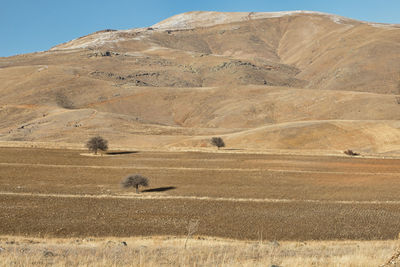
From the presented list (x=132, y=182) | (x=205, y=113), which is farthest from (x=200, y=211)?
(x=205, y=113)

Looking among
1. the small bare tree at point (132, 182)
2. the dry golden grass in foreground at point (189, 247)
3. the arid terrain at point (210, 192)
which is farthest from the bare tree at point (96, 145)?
the dry golden grass in foreground at point (189, 247)

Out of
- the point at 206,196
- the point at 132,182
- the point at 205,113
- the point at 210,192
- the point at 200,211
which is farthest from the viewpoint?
the point at 205,113

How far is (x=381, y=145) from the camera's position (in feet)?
281

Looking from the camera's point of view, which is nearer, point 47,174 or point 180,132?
point 47,174

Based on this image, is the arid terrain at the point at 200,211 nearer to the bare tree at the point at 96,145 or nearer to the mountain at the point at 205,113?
the bare tree at the point at 96,145

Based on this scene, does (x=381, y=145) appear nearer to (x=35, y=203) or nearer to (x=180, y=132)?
(x=180, y=132)

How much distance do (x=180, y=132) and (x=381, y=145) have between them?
172 ft

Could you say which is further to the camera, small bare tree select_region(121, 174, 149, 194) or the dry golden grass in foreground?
small bare tree select_region(121, 174, 149, 194)

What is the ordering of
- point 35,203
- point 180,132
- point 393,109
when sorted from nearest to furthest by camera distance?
point 35,203 → point 180,132 → point 393,109

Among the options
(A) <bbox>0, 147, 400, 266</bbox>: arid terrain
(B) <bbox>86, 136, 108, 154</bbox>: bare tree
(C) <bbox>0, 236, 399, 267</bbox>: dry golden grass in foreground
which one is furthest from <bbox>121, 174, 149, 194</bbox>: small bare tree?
(B) <bbox>86, 136, 108, 154</bbox>: bare tree

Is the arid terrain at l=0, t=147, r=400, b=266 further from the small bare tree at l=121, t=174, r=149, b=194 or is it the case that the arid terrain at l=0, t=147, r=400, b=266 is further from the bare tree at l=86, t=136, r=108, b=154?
the bare tree at l=86, t=136, r=108, b=154

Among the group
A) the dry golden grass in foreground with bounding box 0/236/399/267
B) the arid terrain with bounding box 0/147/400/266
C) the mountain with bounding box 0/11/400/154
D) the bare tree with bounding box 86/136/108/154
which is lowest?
the dry golden grass in foreground with bounding box 0/236/399/267

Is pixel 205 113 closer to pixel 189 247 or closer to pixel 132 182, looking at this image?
pixel 132 182

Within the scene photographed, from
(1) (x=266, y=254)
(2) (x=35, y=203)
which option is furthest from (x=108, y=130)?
(1) (x=266, y=254)
